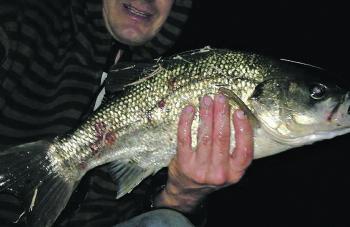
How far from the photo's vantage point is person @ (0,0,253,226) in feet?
7.18

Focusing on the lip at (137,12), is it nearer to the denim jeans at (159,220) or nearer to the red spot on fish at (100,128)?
the red spot on fish at (100,128)

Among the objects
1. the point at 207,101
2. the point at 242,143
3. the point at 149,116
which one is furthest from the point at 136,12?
the point at 242,143

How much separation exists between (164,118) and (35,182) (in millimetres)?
859

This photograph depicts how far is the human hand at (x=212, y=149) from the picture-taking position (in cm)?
210

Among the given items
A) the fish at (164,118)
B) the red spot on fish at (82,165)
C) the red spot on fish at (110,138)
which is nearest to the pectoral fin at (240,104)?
the fish at (164,118)

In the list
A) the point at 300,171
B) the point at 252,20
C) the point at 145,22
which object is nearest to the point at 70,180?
the point at 145,22

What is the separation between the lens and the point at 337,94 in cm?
203

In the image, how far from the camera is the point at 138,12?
2885 millimetres

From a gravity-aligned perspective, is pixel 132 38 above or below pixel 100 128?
above

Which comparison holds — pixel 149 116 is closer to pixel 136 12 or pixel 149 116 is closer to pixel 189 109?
pixel 189 109

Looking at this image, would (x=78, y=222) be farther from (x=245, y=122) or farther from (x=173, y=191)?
(x=245, y=122)

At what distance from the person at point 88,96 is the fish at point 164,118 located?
97 millimetres

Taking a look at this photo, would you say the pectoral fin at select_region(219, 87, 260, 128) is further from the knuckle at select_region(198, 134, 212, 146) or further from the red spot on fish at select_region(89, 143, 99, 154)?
the red spot on fish at select_region(89, 143, 99, 154)

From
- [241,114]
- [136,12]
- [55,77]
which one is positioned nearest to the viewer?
[241,114]
